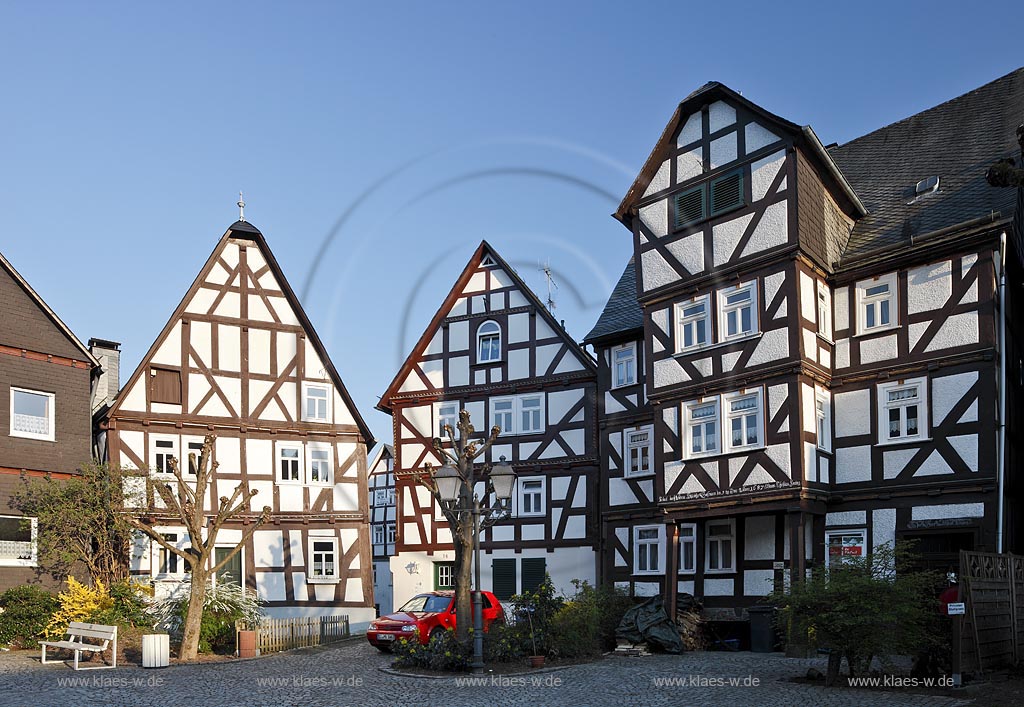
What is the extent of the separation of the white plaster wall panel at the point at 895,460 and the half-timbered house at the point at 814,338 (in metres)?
0.03

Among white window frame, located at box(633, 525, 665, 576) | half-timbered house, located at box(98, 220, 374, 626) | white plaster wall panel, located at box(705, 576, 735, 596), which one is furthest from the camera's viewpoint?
half-timbered house, located at box(98, 220, 374, 626)

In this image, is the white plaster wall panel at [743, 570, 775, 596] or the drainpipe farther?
the white plaster wall panel at [743, 570, 775, 596]

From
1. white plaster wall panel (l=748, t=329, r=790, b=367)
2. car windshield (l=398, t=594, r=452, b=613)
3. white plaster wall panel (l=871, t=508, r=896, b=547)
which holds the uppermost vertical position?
white plaster wall panel (l=748, t=329, r=790, b=367)

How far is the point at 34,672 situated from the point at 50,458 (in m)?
9.03

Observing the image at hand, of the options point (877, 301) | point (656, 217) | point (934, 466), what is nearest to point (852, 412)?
point (934, 466)

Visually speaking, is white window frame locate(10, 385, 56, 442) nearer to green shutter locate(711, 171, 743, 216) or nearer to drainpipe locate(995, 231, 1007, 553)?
green shutter locate(711, 171, 743, 216)

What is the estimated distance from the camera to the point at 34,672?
19.5 metres

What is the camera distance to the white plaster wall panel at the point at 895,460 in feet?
73.2

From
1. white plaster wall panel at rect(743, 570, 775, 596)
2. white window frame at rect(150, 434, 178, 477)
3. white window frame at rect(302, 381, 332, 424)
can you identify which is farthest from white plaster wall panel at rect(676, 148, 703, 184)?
white window frame at rect(150, 434, 178, 477)

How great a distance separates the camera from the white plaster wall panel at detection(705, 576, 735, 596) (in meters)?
24.6

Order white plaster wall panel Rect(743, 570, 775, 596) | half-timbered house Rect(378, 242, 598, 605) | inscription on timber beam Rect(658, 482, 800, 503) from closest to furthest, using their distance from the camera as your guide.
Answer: inscription on timber beam Rect(658, 482, 800, 503) < white plaster wall panel Rect(743, 570, 775, 596) < half-timbered house Rect(378, 242, 598, 605)

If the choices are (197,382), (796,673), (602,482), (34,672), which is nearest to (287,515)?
(197,382)

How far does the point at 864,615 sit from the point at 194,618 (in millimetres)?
13577

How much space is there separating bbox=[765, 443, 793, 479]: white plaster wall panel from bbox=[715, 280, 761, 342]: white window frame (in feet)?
8.39
